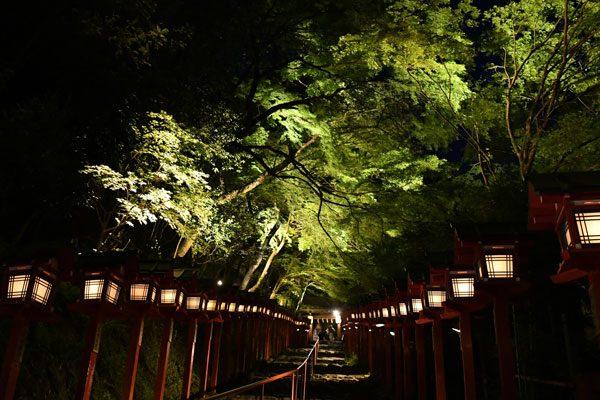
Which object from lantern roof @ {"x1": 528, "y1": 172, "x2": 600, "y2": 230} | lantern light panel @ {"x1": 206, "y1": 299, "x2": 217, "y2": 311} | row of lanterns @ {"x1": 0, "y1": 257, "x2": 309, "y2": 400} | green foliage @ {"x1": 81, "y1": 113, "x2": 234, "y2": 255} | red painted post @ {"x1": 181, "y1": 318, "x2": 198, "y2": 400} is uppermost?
green foliage @ {"x1": 81, "y1": 113, "x2": 234, "y2": 255}

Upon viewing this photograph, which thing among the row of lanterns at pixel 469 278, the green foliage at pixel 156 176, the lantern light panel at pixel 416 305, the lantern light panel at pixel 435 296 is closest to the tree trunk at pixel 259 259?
the lantern light panel at pixel 416 305

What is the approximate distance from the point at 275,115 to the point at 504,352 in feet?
37.6

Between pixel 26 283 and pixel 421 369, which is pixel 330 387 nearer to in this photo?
pixel 421 369

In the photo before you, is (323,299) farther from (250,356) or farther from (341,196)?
(341,196)

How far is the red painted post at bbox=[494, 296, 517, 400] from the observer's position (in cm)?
689

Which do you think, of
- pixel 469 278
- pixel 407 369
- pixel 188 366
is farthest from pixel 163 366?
pixel 407 369

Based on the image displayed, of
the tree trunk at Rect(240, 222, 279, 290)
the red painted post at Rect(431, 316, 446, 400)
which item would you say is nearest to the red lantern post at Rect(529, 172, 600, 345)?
the red painted post at Rect(431, 316, 446, 400)

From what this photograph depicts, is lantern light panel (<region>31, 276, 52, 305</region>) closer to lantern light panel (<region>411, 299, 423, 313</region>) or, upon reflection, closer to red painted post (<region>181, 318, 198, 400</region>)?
red painted post (<region>181, 318, 198, 400</region>)

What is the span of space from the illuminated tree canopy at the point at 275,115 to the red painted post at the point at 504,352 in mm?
3597

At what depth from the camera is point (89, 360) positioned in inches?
308

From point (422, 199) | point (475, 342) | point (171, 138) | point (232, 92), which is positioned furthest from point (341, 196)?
point (171, 138)

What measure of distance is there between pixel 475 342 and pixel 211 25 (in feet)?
42.7

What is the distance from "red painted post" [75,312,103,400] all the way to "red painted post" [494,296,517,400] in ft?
22.7

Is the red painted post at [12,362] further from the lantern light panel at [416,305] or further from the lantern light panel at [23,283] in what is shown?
the lantern light panel at [416,305]
